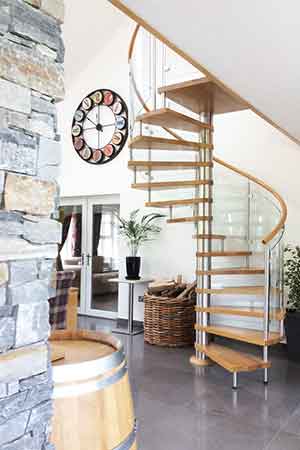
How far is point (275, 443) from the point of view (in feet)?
9.49

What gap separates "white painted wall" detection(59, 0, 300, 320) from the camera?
548cm

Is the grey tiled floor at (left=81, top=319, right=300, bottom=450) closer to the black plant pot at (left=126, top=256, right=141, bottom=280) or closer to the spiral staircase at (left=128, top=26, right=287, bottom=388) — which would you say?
the spiral staircase at (left=128, top=26, right=287, bottom=388)

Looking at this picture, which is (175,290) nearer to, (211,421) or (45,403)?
(211,421)

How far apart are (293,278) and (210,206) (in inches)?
51.2

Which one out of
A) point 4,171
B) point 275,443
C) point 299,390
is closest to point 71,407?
point 4,171

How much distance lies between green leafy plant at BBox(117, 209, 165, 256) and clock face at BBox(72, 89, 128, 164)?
124cm

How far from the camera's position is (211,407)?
11.4 feet

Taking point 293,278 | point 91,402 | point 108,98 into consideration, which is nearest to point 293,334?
point 293,278

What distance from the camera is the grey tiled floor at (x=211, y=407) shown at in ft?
9.57

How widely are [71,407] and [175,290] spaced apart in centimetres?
455

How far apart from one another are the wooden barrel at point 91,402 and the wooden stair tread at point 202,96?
332 centimetres

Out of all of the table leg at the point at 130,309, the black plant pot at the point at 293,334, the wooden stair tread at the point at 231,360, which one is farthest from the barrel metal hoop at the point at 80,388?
the table leg at the point at 130,309

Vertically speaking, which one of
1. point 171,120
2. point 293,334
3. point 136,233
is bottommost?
point 293,334

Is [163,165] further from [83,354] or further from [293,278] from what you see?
[83,354]
